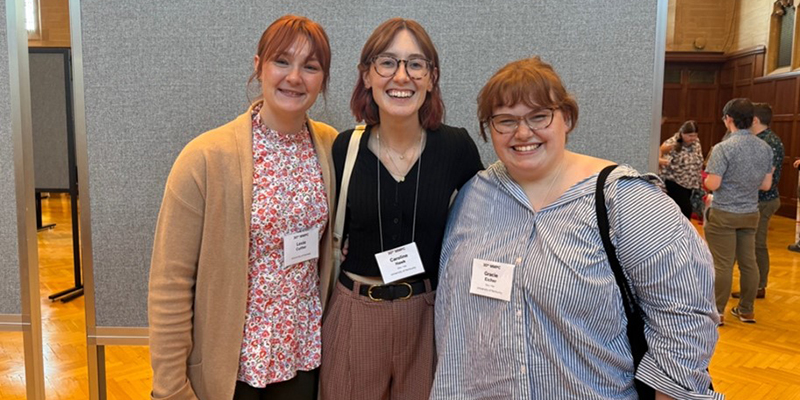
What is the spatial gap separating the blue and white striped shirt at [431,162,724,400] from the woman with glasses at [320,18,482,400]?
0.62 feet

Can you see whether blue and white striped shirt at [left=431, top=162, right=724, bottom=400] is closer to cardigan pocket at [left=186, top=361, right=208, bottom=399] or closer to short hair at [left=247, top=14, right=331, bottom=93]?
short hair at [left=247, top=14, right=331, bottom=93]

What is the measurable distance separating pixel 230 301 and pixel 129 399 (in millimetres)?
2271

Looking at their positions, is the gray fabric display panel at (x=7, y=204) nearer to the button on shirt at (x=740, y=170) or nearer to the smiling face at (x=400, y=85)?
the smiling face at (x=400, y=85)

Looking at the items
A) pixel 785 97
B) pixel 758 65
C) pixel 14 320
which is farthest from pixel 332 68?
pixel 758 65

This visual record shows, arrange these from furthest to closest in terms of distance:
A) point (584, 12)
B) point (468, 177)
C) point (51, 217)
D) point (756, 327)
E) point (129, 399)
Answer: point (51, 217) → point (756, 327) → point (129, 399) → point (584, 12) → point (468, 177)

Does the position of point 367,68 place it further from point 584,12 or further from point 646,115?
point 646,115

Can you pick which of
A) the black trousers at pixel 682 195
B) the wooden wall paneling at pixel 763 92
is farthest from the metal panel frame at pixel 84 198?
the wooden wall paneling at pixel 763 92

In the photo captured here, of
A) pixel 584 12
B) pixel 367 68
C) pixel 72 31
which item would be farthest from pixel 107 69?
pixel 584 12

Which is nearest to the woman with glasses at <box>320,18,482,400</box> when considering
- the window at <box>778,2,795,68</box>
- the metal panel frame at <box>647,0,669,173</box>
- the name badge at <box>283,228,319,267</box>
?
the name badge at <box>283,228,319,267</box>

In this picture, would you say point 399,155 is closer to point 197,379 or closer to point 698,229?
point 197,379

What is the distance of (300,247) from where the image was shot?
1.52 metres

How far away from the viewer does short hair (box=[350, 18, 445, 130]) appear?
5.01ft

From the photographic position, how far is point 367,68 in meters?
1.58

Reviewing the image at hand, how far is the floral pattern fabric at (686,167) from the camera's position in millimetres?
6176
